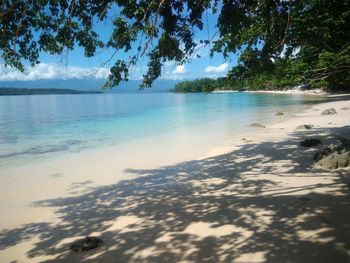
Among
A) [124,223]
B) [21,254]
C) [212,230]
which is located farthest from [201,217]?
[21,254]

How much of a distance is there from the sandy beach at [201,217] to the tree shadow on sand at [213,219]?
2cm

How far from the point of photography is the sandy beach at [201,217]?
16.1ft

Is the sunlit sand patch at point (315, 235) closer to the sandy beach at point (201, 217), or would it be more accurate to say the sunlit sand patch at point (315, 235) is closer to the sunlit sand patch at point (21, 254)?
the sandy beach at point (201, 217)

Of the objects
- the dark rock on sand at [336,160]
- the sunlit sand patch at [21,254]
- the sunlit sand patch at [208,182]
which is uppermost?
the dark rock on sand at [336,160]

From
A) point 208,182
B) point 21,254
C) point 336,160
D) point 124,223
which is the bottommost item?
point 21,254

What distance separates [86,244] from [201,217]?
6.78 feet

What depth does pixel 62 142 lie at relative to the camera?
69.3 ft

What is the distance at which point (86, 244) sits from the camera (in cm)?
539

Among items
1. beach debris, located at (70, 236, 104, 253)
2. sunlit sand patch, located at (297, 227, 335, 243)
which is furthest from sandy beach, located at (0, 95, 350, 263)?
beach debris, located at (70, 236, 104, 253)

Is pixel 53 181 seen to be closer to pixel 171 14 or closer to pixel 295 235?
pixel 171 14

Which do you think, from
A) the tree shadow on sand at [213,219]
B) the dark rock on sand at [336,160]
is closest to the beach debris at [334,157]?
the dark rock on sand at [336,160]

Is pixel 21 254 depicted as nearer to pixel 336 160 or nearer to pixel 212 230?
pixel 212 230

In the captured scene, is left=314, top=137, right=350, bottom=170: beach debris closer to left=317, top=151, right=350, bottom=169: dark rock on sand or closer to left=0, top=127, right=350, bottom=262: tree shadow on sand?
left=317, top=151, right=350, bottom=169: dark rock on sand

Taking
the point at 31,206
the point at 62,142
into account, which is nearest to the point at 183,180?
the point at 31,206
